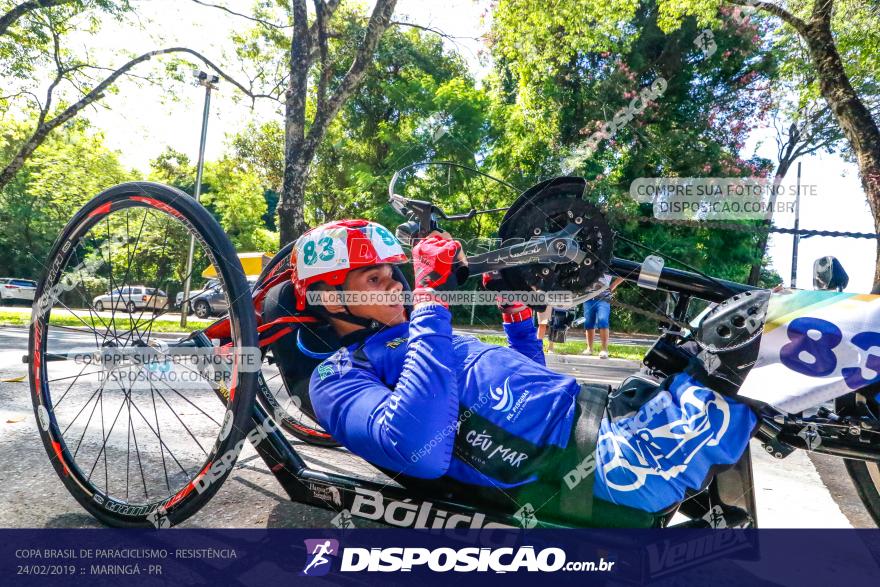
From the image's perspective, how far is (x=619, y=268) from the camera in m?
2.22

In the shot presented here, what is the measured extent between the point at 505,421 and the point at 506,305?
850 mm

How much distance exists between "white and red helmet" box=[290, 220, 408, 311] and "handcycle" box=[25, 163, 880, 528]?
17 centimetres

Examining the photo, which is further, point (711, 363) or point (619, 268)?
point (619, 268)

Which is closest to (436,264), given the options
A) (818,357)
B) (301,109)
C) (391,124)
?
(818,357)

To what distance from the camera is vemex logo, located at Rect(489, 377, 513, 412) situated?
1745 millimetres

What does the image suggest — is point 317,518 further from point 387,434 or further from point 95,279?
point 95,279

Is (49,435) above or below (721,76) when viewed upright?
below

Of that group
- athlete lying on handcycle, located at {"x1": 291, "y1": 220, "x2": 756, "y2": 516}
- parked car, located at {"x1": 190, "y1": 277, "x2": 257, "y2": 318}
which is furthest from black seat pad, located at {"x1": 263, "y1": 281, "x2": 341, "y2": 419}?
athlete lying on handcycle, located at {"x1": 291, "y1": 220, "x2": 756, "y2": 516}

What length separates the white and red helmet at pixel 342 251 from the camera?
7.22ft

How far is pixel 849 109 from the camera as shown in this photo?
760 centimetres

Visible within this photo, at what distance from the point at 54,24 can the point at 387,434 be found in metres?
15.6

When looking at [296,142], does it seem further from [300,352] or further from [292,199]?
Result: [300,352]

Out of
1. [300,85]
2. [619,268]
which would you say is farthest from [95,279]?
[300,85]

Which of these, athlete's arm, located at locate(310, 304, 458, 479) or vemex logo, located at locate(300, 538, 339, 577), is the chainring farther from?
vemex logo, located at locate(300, 538, 339, 577)
